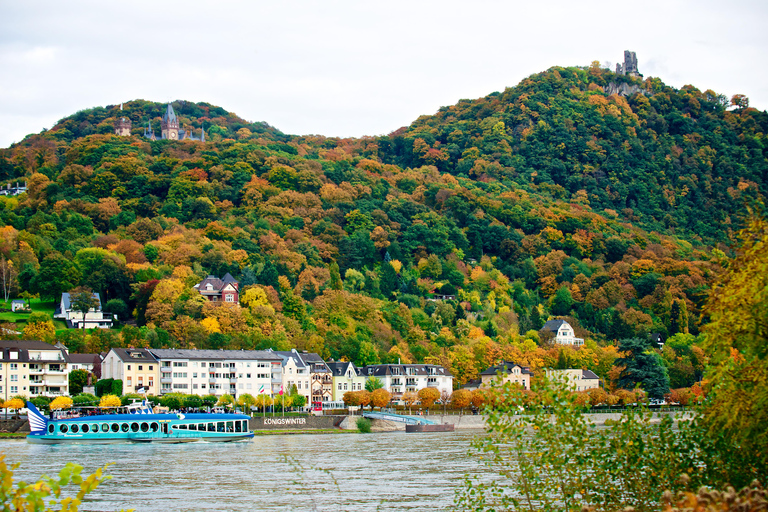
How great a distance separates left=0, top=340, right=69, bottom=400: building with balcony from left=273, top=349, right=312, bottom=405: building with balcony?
24159mm

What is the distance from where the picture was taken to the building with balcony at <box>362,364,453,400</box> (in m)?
110

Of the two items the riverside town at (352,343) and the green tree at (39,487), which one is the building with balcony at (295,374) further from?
the green tree at (39,487)

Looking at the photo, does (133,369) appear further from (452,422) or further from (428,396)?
(452,422)

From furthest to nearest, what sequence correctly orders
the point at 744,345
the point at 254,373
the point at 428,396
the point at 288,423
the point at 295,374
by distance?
the point at 428,396 < the point at 295,374 < the point at 254,373 < the point at 288,423 < the point at 744,345

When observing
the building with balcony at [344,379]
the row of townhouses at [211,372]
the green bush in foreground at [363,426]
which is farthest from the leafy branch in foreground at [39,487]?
the building with balcony at [344,379]

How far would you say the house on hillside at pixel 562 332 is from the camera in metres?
133

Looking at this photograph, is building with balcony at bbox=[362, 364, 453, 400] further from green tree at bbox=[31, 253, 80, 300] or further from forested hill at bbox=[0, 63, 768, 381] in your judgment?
green tree at bbox=[31, 253, 80, 300]

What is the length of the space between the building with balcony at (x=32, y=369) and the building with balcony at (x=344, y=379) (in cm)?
3196

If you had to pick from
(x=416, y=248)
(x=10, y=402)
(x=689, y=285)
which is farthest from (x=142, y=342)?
(x=689, y=285)

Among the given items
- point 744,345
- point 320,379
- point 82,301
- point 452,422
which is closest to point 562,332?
point 452,422

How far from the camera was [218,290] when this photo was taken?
11706cm

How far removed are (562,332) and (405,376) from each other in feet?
114

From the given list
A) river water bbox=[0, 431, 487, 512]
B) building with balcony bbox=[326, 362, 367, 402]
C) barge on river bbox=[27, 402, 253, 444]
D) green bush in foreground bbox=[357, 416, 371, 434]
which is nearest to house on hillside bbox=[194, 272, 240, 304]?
building with balcony bbox=[326, 362, 367, 402]

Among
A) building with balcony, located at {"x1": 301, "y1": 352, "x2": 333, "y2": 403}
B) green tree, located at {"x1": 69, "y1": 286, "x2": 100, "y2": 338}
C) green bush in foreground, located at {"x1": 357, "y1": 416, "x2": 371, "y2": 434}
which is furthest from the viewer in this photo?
green tree, located at {"x1": 69, "y1": 286, "x2": 100, "y2": 338}
